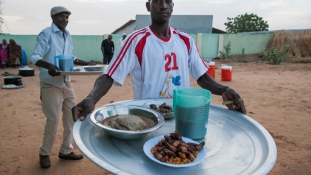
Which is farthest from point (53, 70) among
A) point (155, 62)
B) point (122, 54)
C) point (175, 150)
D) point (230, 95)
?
point (175, 150)

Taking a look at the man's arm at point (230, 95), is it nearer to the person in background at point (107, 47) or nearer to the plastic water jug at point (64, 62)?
the plastic water jug at point (64, 62)

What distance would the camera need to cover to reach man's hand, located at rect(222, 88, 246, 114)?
1581 mm

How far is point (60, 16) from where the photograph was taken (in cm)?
298

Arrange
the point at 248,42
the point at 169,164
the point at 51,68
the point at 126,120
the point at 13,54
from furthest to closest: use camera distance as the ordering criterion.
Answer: the point at 248,42 → the point at 13,54 → the point at 51,68 → the point at 126,120 → the point at 169,164

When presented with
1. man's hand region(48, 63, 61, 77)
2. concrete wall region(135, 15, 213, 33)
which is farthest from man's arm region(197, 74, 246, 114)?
concrete wall region(135, 15, 213, 33)

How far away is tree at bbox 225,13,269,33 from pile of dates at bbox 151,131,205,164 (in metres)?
31.5

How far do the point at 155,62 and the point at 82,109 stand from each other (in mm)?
628

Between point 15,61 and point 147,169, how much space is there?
43.1 ft

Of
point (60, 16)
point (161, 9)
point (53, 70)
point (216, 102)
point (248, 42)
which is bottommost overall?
point (216, 102)

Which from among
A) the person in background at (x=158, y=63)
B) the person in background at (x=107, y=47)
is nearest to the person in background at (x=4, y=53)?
the person in background at (x=107, y=47)

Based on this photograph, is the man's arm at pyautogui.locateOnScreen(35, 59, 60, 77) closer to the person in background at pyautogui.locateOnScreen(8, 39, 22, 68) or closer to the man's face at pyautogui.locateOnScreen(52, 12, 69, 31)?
the man's face at pyautogui.locateOnScreen(52, 12, 69, 31)

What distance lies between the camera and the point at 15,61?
39.7 ft

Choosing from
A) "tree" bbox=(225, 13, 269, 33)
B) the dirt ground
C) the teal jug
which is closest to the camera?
the teal jug

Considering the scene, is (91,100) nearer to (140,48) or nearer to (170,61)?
(140,48)
